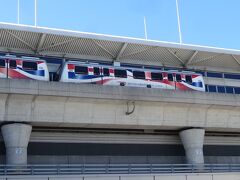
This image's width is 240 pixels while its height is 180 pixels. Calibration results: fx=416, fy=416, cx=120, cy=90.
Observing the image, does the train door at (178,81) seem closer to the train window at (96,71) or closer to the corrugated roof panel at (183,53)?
the corrugated roof panel at (183,53)

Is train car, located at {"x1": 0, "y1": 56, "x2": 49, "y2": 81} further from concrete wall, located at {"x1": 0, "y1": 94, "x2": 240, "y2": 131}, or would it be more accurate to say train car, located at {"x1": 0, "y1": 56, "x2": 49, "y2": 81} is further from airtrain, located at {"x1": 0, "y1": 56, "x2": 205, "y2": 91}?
concrete wall, located at {"x1": 0, "y1": 94, "x2": 240, "y2": 131}

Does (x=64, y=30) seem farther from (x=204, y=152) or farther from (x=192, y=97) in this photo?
(x=204, y=152)

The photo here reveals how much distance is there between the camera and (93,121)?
1164 inches

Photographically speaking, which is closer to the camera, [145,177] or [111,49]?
[145,177]

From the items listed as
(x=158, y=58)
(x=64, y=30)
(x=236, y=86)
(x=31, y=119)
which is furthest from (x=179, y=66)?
(x=31, y=119)

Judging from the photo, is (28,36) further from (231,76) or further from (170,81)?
(231,76)

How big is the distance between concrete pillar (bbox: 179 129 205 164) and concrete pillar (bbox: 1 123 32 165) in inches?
489

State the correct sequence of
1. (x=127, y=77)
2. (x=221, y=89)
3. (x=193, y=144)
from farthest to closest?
1. (x=221, y=89)
2. (x=127, y=77)
3. (x=193, y=144)

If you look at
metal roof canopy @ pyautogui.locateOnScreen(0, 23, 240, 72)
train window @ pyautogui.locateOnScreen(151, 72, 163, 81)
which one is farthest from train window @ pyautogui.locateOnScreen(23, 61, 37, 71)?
train window @ pyautogui.locateOnScreen(151, 72, 163, 81)

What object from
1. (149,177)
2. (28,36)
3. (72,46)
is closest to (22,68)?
(28,36)

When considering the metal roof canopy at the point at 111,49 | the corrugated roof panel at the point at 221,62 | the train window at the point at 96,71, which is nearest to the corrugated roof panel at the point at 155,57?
the metal roof canopy at the point at 111,49

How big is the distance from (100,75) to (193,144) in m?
8.99

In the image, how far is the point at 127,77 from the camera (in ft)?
108

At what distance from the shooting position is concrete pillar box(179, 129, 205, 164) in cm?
3195
